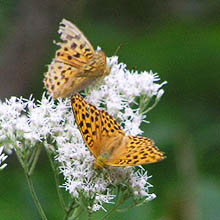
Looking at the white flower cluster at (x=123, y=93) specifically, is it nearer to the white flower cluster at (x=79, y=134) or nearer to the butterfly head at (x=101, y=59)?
the white flower cluster at (x=79, y=134)

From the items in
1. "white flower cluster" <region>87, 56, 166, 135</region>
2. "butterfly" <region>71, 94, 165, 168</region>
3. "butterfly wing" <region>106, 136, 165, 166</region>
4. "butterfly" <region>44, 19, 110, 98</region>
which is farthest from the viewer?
"white flower cluster" <region>87, 56, 166, 135</region>

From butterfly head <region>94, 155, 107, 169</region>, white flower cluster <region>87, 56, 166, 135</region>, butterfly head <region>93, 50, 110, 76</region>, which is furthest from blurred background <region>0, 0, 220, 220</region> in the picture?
butterfly head <region>93, 50, 110, 76</region>

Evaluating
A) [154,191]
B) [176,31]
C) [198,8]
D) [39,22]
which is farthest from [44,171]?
[198,8]

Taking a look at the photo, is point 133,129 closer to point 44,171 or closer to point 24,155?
point 24,155

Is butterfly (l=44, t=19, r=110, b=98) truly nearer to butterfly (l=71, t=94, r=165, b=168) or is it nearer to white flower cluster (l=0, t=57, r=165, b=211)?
white flower cluster (l=0, t=57, r=165, b=211)

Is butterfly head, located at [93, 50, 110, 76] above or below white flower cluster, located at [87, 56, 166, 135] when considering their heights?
above

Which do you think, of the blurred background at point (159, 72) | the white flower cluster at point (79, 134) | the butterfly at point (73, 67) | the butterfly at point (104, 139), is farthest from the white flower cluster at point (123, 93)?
the blurred background at point (159, 72)
